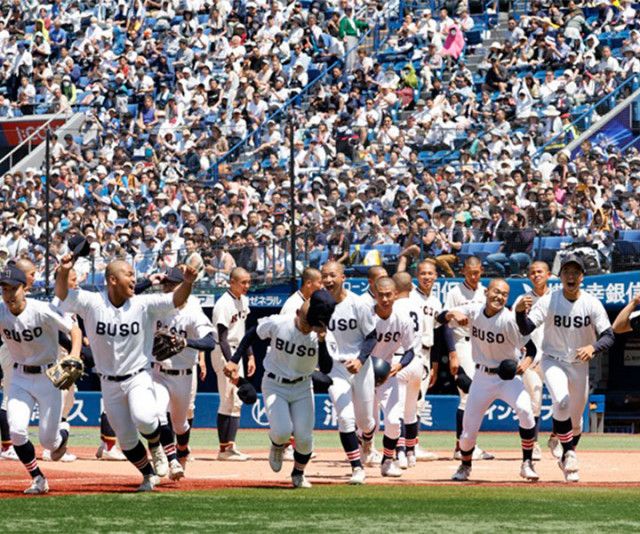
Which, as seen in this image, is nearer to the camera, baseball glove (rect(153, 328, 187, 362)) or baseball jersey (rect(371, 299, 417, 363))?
baseball glove (rect(153, 328, 187, 362))

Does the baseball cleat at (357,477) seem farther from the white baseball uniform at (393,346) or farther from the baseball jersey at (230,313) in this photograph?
the baseball jersey at (230,313)

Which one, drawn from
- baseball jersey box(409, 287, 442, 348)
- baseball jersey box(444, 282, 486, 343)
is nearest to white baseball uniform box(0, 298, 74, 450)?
baseball jersey box(409, 287, 442, 348)

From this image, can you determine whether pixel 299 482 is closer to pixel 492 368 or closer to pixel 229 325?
pixel 492 368

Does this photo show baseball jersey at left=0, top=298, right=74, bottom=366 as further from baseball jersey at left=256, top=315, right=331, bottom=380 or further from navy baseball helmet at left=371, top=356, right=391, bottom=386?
navy baseball helmet at left=371, top=356, right=391, bottom=386

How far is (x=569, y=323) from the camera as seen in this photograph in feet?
43.4

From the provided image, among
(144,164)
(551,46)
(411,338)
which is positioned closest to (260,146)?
(144,164)

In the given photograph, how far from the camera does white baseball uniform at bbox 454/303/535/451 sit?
43.0 ft

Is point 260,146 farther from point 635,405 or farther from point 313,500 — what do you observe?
point 313,500

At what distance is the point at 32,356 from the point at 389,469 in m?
3.59

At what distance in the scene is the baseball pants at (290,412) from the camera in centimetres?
1223

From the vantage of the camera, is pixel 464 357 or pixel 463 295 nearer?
pixel 463 295

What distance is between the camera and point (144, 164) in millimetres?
29484

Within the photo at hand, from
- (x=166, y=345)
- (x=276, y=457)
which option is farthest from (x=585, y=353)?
(x=166, y=345)

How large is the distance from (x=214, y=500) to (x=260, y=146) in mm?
17353
